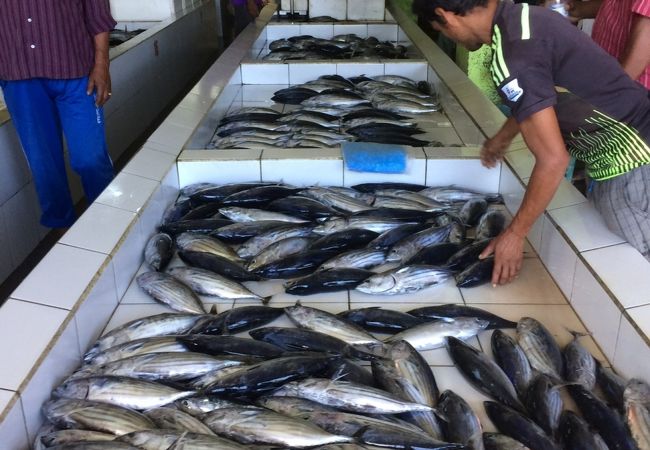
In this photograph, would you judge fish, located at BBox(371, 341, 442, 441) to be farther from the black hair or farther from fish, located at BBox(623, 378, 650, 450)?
the black hair

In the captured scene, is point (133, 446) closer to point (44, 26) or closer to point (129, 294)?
point (129, 294)

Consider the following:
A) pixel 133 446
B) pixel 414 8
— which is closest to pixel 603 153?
pixel 414 8

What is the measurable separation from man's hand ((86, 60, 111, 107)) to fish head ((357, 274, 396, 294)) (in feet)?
7.03

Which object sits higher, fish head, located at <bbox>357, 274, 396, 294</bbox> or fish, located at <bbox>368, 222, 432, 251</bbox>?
fish, located at <bbox>368, 222, 432, 251</bbox>

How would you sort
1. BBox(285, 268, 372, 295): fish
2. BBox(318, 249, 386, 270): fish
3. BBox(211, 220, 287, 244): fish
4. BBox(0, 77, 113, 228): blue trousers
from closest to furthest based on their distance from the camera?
BBox(285, 268, 372, 295): fish, BBox(318, 249, 386, 270): fish, BBox(211, 220, 287, 244): fish, BBox(0, 77, 113, 228): blue trousers

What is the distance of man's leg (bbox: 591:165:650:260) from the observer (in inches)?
79.7

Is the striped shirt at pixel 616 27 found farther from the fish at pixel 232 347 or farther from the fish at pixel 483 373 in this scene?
the fish at pixel 232 347

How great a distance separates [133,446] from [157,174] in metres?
1.48

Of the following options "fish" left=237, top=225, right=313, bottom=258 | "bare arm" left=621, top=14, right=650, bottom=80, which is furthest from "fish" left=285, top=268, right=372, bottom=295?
"bare arm" left=621, top=14, right=650, bottom=80

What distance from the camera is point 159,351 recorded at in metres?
1.84

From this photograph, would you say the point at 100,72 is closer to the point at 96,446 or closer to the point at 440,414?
the point at 96,446

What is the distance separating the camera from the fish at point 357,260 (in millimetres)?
2305

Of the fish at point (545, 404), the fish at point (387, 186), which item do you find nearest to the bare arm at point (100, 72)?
the fish at point (387, 186)

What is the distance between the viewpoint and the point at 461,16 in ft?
6.27
